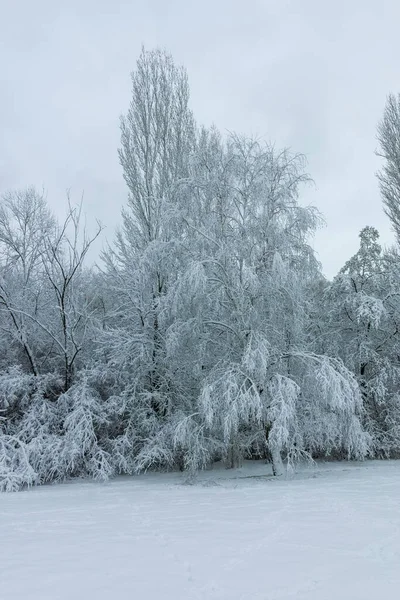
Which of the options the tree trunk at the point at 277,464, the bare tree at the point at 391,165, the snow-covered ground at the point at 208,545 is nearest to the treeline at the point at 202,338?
the tree trunk at the point at 277,464

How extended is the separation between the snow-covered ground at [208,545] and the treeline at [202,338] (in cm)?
222

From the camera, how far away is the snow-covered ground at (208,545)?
11.2ft

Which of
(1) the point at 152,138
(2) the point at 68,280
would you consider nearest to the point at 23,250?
(2) the point at 68,280

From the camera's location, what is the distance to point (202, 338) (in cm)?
1119

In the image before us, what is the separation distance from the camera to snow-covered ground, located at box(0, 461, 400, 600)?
3412 millimetres

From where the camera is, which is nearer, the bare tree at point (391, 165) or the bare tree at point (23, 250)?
the bare tree at point (23, 250)

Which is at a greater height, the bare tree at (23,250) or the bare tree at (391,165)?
the bare tree at (391,165)

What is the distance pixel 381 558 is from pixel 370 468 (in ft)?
28.5

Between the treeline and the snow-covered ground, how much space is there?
7.28 feet

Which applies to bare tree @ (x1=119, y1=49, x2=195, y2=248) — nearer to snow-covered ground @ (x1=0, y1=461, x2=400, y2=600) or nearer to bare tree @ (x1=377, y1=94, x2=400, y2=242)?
bare tree @ (x1=377, y1=94, x2=400, y2=242)

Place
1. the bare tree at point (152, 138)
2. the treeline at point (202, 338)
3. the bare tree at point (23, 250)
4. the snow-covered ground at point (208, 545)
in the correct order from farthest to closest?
the bare tree at point (152, 138) → the bare tree at point (23, 250) → the treeline at point (202, 338) → the snow-covered ground at point (208, 545)

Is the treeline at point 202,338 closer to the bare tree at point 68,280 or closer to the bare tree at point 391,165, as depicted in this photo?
the bare tree at point 68,280

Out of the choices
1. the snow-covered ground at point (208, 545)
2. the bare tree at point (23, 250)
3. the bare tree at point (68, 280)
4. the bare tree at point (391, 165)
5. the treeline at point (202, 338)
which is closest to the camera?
the snow-covered ground at point (208, 545)

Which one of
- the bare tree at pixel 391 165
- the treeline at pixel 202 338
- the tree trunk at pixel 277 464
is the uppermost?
the bare tree at pixel 391 165
